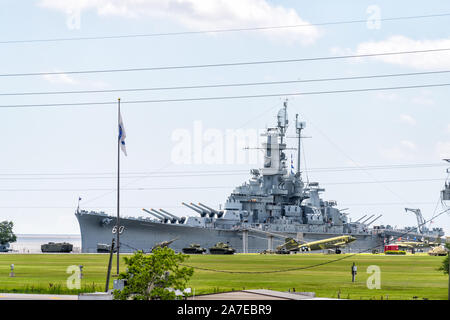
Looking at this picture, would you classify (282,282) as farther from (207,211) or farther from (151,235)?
(207,211)

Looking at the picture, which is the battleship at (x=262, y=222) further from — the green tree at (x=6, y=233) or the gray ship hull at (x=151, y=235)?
the green tree at (x=6, y=233)

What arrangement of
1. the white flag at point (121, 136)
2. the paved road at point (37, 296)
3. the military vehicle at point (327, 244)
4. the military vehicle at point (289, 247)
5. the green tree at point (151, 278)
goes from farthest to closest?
the military vehicle at point (327, 244) < the military vehicle at point (289, 247) < the white flag at point (121, 136) < the paved road at point (37, 296) < the green tree at point (151, 278)

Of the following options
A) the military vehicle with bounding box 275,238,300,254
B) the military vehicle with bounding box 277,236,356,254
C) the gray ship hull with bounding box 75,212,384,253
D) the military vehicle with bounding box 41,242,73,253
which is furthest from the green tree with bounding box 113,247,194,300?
the military vehicle with bounding box 277,236,356,254

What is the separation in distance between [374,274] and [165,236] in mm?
56730

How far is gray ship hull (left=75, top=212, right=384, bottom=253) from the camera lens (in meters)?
103

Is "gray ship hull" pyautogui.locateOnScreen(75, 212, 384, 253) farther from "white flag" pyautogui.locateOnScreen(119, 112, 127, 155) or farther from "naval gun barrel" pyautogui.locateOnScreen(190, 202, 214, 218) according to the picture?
"white flag" pyautogui.locateOnScreen(119, 112, 127, 155)

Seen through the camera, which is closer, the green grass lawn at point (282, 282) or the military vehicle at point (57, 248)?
the green grass lawn at point (282, 282)

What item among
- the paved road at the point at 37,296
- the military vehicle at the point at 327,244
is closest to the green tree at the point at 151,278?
the paved road at the point at 37,296

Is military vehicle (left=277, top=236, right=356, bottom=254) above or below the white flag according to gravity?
below

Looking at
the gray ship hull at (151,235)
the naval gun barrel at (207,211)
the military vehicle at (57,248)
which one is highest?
the naval gun barrel at (207,211)

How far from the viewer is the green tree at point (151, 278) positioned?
26856mm

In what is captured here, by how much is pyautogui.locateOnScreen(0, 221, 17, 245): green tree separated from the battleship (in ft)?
58.7

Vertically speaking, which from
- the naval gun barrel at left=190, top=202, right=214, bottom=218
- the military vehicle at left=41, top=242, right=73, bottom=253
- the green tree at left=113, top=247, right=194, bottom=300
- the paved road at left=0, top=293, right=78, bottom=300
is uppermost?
the naval gun barrel at left=190, top=202, right=214, bottom=218
